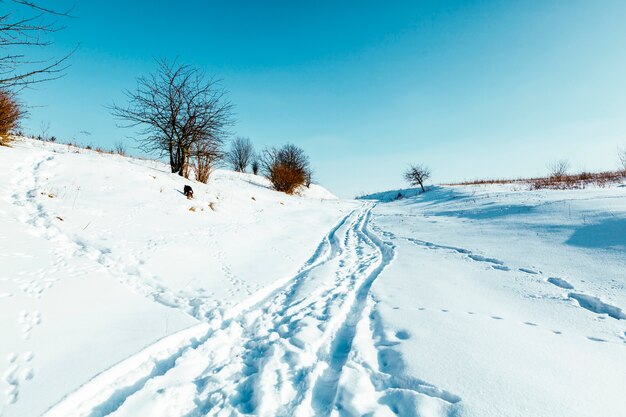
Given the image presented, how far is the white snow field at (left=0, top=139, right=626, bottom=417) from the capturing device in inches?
76.3

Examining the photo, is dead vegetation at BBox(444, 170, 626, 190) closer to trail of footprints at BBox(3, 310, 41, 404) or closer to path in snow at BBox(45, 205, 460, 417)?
path in snow at BBox(45, 205, 460, 417)

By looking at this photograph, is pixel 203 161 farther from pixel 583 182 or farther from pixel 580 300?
pixel 583 182

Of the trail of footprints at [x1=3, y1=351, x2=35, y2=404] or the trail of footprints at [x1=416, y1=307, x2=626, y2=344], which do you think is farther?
the trail of footprints at [x1=416, y1=307, x2=626, y2=344]

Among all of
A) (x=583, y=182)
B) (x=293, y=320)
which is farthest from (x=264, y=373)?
(x=583, y=182)

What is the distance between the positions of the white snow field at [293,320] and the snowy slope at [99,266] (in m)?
0.02

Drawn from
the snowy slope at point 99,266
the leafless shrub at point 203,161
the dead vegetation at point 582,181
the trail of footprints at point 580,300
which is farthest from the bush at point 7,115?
the dead vegetation at point 582,181

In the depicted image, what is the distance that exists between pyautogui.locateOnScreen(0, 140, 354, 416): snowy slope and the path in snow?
0.71 feet

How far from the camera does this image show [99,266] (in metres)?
4.02

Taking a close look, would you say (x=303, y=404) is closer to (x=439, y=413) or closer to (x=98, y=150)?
(x=439, y=413)

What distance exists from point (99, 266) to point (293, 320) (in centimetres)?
295

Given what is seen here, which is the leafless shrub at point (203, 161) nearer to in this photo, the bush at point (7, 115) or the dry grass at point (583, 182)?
the bush at point (7, 115)

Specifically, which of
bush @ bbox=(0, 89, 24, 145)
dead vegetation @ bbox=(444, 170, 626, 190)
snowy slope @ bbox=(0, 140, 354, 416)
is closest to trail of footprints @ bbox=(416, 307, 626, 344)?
snowy slope @ bbox=(0, 140, 354, 416)

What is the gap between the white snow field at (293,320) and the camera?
1938mm

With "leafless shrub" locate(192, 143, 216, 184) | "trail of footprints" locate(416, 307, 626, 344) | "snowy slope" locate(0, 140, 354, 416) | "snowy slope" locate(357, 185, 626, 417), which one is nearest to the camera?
"snowy slope" locate(357, 185, 626, 417)
